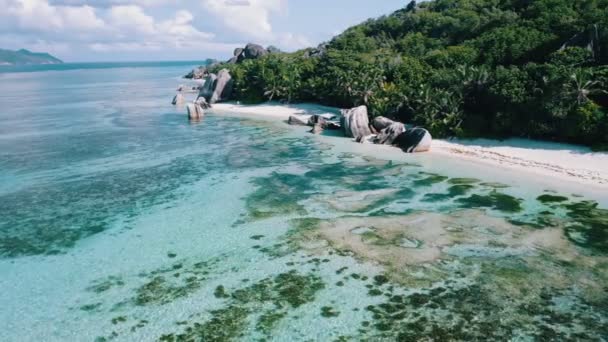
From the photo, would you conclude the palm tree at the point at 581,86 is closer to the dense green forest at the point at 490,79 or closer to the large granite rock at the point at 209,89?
the dense green forest at the point at 490,79

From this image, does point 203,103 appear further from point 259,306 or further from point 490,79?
point 259,306

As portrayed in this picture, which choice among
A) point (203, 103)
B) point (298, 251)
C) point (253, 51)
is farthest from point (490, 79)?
point (253, 51)

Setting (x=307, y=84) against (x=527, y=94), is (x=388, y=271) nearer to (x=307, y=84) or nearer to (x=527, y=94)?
(x=527, y=94)

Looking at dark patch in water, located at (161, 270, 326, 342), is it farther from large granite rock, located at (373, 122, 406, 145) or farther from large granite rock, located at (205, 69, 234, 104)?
large granite rock, located at (205, 69, 234, 104)

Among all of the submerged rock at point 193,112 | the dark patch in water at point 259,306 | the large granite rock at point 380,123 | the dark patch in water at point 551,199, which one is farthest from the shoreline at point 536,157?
the submerged rock at point 193,112

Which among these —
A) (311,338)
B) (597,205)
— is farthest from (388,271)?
(597,205)

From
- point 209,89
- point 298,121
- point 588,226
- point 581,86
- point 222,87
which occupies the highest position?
point 581,86

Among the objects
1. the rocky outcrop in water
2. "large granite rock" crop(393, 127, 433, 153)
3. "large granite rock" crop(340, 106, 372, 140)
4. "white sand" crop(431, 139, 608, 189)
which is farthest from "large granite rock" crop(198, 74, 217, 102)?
"white sand" crop(431, 139, 608, 189)
